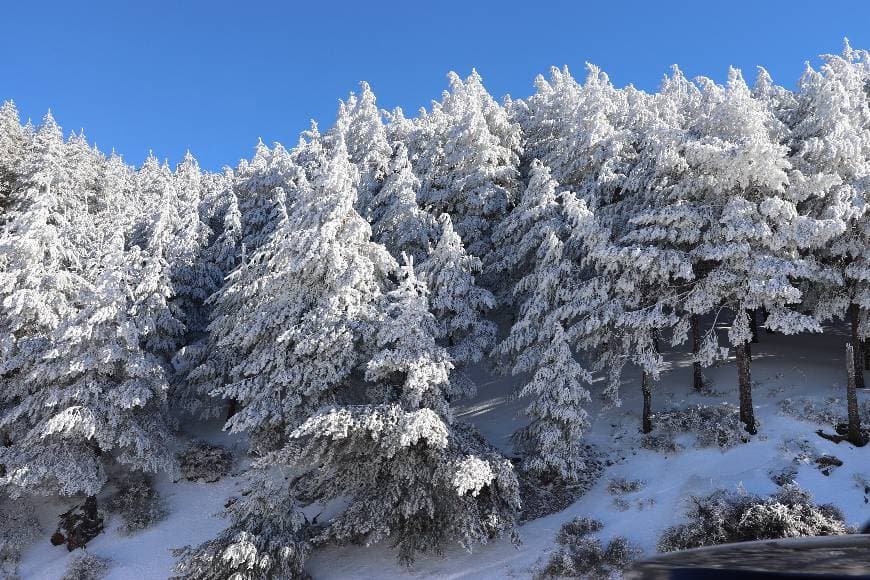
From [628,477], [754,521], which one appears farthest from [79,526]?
[754,521]

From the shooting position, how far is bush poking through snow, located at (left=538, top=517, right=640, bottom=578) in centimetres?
1245

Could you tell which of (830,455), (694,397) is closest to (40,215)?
(694,397)

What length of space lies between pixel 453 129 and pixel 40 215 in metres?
18.9

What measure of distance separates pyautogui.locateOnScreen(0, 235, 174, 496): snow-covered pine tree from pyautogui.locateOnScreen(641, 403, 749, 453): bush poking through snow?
17364mm

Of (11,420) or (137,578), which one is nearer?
(137,578)

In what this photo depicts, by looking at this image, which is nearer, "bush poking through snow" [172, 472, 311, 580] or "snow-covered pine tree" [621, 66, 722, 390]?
"bush poking through snow" [172, 472, 311, 580]

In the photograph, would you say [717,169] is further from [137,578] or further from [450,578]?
[137,578]

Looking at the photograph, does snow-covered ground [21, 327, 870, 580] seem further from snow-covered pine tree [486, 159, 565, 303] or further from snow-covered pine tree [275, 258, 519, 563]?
snow-covered pine tree [486, 159, 565, 303]

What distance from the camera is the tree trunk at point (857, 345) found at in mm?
18516

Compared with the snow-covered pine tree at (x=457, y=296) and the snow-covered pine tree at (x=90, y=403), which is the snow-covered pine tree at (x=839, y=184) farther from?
the snow-covered pine tree at (x=90, y=403)

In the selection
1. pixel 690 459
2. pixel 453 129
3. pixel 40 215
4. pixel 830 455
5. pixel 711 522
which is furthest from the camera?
pixel 453 129

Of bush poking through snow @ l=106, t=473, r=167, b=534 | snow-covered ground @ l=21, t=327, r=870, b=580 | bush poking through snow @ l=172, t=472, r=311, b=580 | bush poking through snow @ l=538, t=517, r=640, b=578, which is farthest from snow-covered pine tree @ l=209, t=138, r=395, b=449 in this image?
bush poking through snow @ l=538, t=517, r=640, b=578

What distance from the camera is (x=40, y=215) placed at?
21031 mm

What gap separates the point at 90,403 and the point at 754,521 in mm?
20413
